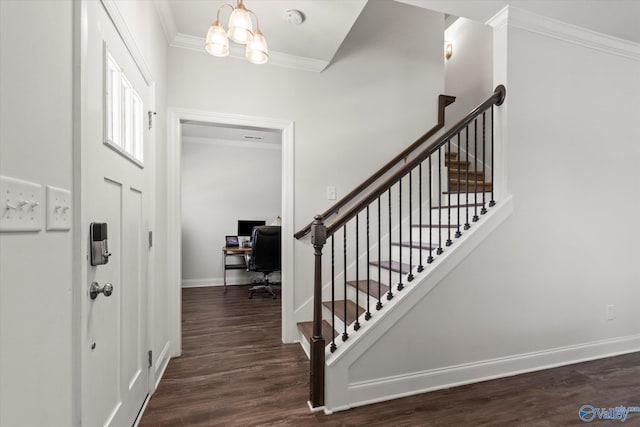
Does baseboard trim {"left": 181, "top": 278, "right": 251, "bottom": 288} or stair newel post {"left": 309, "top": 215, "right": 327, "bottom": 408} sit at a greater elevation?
stair newel post {"left": 309, "top": 215, "right": 327, "bottom": 408}

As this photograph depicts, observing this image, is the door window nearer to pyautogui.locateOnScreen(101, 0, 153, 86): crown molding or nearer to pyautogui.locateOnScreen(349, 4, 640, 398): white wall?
pyautogui.locateOnScreen(101, 0, 153, 86): crown molding

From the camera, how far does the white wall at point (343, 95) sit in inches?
100

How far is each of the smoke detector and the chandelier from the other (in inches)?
16.6

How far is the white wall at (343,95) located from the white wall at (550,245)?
3.30 ft

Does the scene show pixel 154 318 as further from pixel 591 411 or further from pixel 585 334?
pixel 585 334

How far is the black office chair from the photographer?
169 inches

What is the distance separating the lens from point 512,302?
215 centimetres

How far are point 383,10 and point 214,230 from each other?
4.09 metres

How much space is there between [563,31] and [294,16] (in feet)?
7.00

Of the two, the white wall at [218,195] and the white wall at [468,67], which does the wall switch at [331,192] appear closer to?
the white wall at [468,67]

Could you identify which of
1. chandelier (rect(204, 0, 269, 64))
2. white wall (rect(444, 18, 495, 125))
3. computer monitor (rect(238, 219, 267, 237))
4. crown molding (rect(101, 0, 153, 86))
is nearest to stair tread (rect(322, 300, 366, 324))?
chandelier (rect(204, 0, 269, 64))

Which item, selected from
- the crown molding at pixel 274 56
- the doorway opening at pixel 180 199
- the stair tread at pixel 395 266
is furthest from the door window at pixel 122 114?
Answer: the stair tread at pixel 395 266

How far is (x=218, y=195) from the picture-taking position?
520cm

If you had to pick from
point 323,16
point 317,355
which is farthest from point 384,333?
point 323,16
